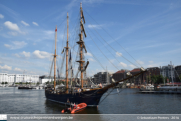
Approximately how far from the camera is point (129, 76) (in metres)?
30.6

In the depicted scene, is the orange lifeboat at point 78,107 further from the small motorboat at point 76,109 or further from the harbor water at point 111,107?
the harbor water at point 111,107

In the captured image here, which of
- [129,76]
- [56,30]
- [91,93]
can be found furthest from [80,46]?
[56,30]

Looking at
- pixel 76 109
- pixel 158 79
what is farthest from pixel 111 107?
pixel 158 79

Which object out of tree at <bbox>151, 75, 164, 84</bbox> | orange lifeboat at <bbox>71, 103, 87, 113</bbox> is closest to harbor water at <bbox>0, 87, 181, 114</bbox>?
orange lifeboat at <bbox>71, 103, 87, 113</bbox>

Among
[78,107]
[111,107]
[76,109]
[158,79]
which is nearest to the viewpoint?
[76,109]

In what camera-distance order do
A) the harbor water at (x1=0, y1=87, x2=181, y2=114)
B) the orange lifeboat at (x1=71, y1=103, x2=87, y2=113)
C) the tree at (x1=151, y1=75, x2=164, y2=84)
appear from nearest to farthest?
1. the orange lifeboat at (x1=71, y1=103, x2=87, y2=113)
2. the harbor water at (x1=0, y1=87, x2=181, y2=114)
3. the tree at (x1=151, y1=75, x2=164, y2=84)

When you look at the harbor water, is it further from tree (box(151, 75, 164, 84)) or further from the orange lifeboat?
tree (box(151, 75, 164, 84))

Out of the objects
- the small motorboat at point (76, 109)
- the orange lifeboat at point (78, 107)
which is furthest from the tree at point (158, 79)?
the small motorboat at point (76, 109)

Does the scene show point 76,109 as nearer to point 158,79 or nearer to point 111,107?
point 111,107

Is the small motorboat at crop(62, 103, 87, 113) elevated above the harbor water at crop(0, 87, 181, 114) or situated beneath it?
elevated above

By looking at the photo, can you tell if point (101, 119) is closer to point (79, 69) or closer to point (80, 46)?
point (79, 69)

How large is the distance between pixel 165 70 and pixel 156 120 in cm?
16502

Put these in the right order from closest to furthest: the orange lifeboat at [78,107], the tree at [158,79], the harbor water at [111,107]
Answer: the orange lifeboat at [78,107]
the harbor water at [111,107]
the tree at [158,79]

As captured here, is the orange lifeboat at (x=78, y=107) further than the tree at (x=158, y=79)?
No
